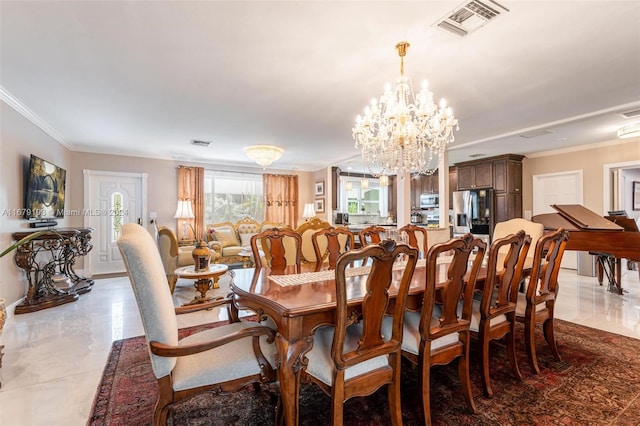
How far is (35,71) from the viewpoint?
262 centimetres

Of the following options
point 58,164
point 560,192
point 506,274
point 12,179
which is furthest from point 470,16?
point 58,164

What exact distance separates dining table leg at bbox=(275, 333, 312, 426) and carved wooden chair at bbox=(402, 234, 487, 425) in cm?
65

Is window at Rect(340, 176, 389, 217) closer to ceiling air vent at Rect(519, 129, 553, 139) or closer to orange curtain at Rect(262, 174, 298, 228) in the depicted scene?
orange curtain at Rect(262, 174, 298, 228)

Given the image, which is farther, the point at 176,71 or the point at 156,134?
the point at 156,134

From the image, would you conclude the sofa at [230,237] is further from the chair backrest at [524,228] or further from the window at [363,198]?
the chair backrest at [524,228]

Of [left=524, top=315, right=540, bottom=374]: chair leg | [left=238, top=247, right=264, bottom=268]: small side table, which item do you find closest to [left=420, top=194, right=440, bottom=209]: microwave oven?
[left=238, top=247, right=264, bottom=268]: small side table

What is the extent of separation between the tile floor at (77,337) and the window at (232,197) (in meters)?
2.65

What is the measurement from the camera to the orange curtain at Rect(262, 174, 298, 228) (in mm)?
7410

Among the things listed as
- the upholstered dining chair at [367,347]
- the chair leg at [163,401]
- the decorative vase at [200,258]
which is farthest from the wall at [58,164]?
the upholstered dining chair at [367,347]

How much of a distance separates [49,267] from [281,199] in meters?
4.59

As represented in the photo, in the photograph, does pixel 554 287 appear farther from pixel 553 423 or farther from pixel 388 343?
pixel 388 343

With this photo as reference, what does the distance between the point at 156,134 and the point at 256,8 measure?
3.54 meters

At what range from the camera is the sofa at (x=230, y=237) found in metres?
5.84

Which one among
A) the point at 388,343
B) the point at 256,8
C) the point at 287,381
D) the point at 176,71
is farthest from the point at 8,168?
the point at 388,343
